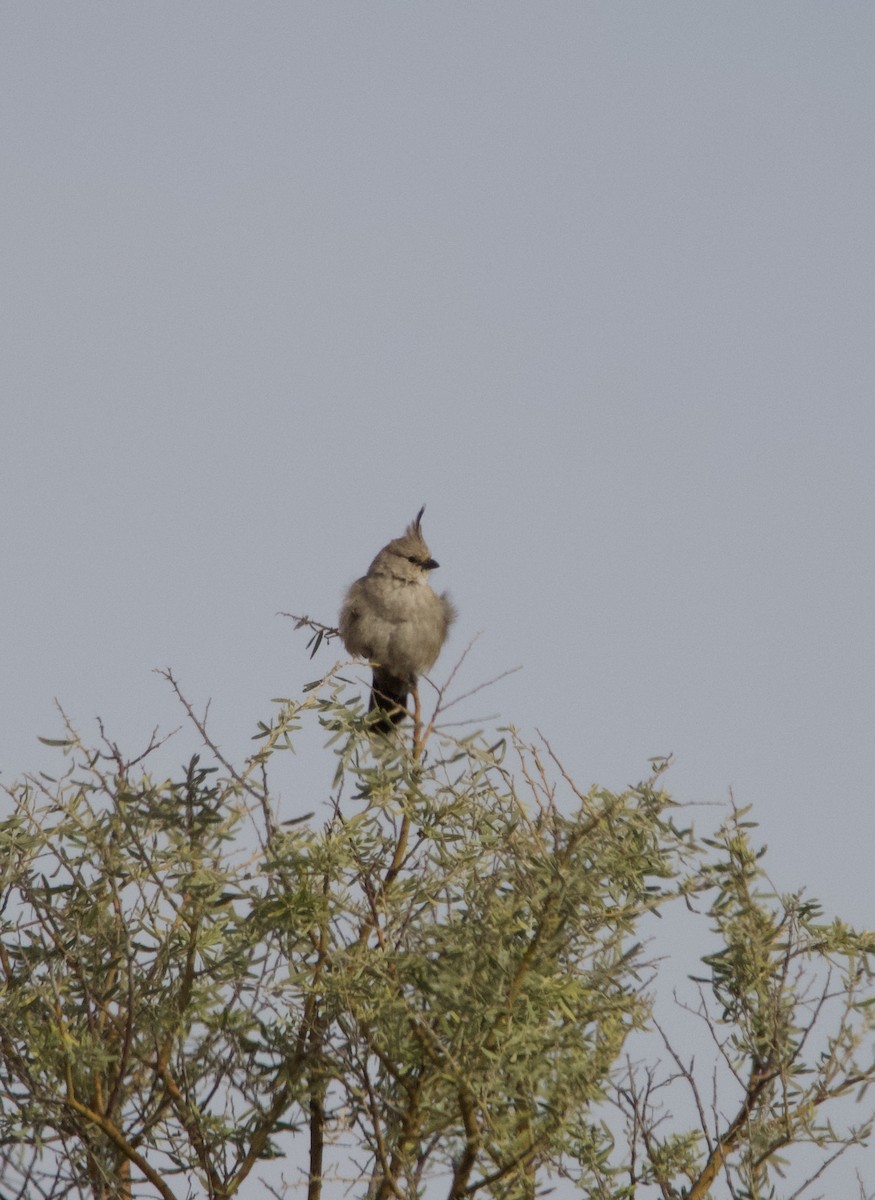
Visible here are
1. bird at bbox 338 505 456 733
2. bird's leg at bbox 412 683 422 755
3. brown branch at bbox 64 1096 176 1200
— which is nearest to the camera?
brown branch at bbox 64 1096 176 1200

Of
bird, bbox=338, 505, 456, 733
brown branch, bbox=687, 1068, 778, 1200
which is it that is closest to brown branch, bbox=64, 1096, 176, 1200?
brown branch, bbox=687, 1068, 778, 1200

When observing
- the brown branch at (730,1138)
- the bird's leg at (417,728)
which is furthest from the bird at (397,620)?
the brown branch at (730,1138)

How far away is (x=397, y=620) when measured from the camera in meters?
Answer: 7.18

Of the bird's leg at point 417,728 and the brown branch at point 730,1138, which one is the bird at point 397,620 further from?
the brown branch at point 730,1138

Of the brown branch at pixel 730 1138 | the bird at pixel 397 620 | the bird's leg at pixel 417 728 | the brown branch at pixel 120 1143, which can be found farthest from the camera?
the bird at pixel 397 620

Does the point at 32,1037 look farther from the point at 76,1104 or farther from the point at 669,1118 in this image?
the point at 669,1118

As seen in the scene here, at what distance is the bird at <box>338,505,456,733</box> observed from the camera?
7.14m

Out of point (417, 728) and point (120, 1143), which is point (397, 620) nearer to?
point (417, 728)

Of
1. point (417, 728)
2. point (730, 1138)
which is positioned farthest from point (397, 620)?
point (730, 1138)

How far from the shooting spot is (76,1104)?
339cm

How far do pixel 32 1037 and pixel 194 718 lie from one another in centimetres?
87

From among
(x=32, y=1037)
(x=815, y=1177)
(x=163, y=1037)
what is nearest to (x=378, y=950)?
(x=163, y=1037)

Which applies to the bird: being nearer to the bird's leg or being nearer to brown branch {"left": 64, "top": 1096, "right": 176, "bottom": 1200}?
the bird's leg

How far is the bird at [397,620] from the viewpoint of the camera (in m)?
7.14
